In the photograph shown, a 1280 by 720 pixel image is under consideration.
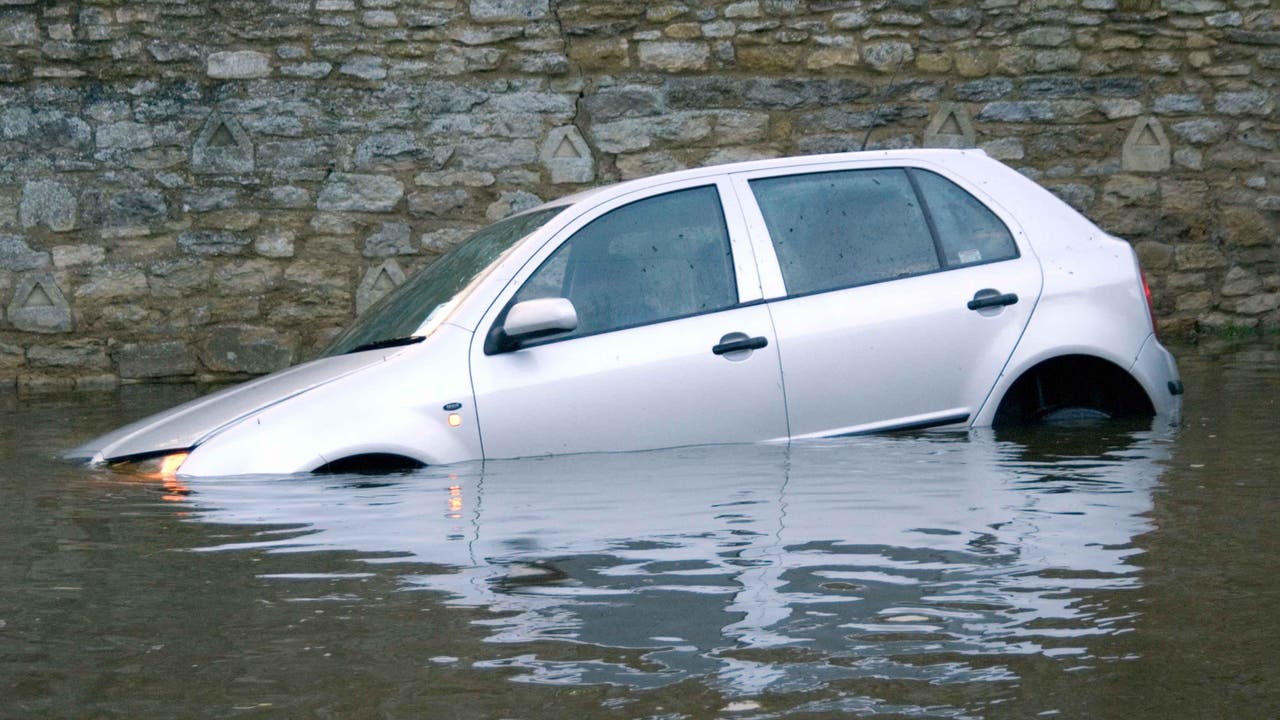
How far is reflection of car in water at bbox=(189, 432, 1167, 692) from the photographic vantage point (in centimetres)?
335

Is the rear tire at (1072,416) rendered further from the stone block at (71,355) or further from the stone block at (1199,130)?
the stone block at (71,355)

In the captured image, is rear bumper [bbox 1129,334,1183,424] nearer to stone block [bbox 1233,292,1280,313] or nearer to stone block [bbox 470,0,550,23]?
stone block [bbox 1233,292,1280,313]

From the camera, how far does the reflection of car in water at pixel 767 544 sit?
132 inches

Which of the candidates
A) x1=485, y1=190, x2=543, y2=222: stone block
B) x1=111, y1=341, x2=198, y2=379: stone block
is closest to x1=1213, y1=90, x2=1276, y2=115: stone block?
x1=485, y1=190, x2=543, y2=222: stone block

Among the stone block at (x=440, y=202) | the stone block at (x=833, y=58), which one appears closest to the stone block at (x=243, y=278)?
the stone block at (x=440, y=202)

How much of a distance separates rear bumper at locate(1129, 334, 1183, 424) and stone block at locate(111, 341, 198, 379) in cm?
715

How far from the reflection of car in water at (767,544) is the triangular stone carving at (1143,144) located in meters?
6.19

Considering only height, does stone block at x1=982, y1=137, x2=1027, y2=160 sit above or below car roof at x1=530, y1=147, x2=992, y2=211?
above

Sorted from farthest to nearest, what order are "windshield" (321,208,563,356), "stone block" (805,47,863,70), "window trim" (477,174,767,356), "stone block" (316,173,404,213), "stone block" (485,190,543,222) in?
"stone block" (805,47,863,70) < "stone block" (485,190,543,222) < "stone block" (316,173,404,213) < "windshield" (321,208,563,356) < "window trim" (477,174,767,356)

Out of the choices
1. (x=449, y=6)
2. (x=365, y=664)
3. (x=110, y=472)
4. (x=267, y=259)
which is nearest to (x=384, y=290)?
(x=267, y=259)

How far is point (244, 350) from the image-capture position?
36.9ft

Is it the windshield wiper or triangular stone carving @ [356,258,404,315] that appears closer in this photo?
the windshield wiper

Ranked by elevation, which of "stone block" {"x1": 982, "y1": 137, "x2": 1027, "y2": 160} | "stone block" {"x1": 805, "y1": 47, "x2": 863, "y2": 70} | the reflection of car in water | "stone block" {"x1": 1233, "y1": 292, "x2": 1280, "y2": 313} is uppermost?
"stone block" {"x1": 805, "y1": 47, "x2": 863, "y2": 70}

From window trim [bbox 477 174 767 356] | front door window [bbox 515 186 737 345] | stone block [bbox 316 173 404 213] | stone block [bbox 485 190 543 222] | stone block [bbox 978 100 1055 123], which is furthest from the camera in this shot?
stone block [bbox 978 100 1055 123]
